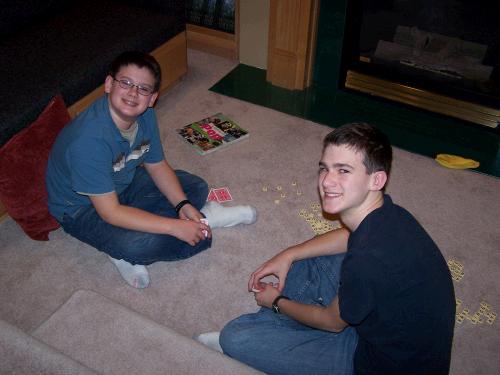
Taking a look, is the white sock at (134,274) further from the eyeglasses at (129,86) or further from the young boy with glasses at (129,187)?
the eyeglasses at (129,86)

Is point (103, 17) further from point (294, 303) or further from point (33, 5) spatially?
point (294, 303)

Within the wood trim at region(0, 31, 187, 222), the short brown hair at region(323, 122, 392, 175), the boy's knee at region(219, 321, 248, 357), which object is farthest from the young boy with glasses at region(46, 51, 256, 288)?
the wood trim at region(0, 31, 187, 222)

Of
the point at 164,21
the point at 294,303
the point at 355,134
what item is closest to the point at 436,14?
the point at 164,21

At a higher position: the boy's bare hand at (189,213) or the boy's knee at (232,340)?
the boy's bare hand at (189,213)

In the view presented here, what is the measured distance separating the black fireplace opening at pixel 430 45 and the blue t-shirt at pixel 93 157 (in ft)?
6.47

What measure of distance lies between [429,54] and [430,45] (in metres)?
0.07

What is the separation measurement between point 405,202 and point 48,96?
2.11 m

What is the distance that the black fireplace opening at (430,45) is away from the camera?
3.27m

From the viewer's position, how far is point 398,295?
1.45 meters

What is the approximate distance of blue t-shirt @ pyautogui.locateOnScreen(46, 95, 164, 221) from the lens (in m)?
2.02

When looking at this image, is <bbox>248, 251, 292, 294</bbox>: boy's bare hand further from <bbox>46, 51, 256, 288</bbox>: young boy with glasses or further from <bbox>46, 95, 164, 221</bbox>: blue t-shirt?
<bbox>46, 95, 164, 221</bbox>: blue t-shirt

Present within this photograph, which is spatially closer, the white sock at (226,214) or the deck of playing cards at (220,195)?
the white sock at (226,214)

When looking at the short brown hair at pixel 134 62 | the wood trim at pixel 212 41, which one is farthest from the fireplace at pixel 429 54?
the short brown hair at pixel 134 62

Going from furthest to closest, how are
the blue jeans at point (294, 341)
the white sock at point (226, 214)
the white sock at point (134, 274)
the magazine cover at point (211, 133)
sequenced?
the magazine cover at point (211, 133) → the white sock at point (226, 214) → the white sock at point (134, 274) → the blue jeans at point (294, 341)
